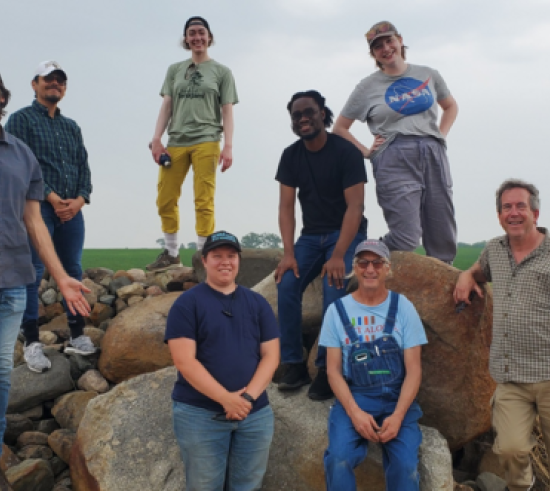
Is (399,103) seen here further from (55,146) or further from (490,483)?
(490,483)

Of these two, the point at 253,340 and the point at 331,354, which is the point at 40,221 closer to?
the point at 253,340

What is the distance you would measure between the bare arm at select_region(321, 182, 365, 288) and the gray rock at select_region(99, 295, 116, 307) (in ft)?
14.6

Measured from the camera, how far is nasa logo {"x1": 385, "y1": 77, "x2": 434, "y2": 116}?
5.82 metres

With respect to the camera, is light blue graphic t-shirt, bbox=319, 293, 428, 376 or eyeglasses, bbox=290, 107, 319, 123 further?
eyeglasses, bbox=290, 107, 319, 123

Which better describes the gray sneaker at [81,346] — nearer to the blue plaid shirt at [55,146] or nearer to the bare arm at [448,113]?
the blue plaid shirt at [55,146]

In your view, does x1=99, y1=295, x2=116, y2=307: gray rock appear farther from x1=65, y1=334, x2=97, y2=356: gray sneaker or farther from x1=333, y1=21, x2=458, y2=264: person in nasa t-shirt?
x1=333, y1=21, x2=458, y2=264: person in nasa t-shirt

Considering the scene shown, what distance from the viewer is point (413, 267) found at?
5.30 m

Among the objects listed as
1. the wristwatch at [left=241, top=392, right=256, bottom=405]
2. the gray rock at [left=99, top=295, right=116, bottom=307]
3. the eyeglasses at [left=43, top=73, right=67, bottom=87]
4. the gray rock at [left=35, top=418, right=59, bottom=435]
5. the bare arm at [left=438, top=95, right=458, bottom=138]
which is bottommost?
the gray rock at [left=35, top=418, right=59, bottom=435]

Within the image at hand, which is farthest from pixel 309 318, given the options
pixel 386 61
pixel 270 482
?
pixel 386 61

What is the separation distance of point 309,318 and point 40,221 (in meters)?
2.84

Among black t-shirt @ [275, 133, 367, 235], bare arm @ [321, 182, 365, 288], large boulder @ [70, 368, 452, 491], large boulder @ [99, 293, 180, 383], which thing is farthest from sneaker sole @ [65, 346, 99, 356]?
bare arm @ [321, 182, 365, 288]

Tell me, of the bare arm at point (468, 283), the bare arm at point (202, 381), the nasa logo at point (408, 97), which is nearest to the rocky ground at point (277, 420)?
the bare arm at point (468, 283)

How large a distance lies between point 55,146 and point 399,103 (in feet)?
11.5

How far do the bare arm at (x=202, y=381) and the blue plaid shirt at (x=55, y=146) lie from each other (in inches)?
113
